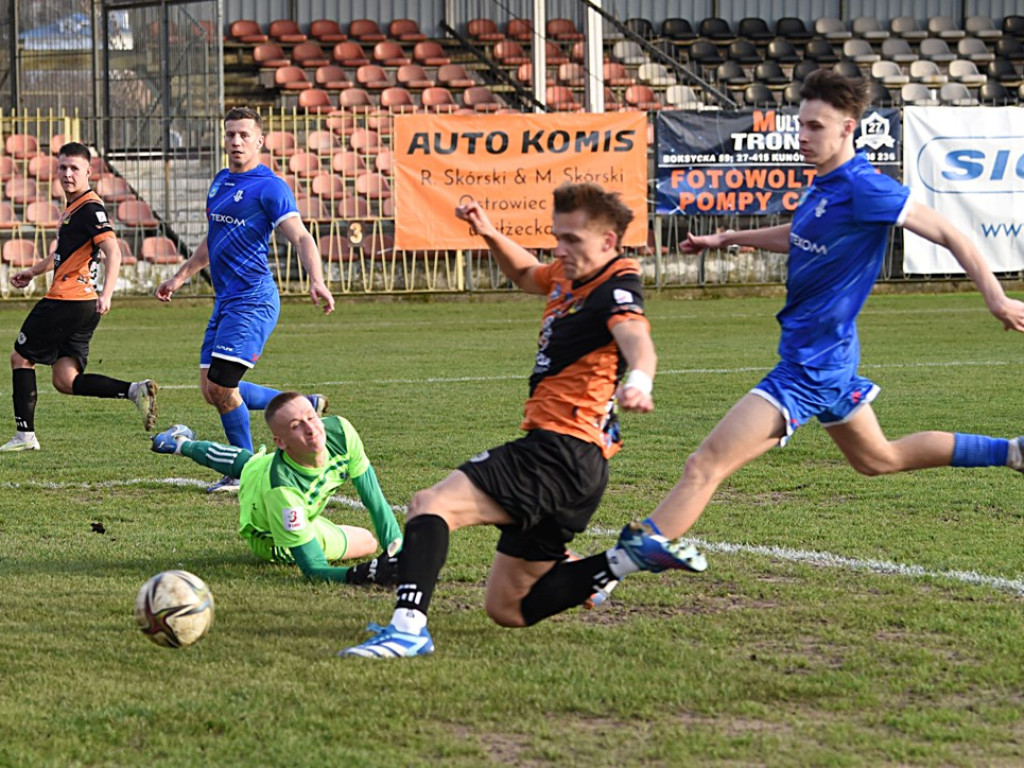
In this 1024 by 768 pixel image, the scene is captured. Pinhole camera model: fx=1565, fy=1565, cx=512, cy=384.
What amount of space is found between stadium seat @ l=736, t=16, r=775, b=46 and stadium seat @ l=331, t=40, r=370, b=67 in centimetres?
752

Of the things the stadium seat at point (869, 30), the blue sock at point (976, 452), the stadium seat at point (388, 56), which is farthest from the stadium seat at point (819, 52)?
the blue sock at point (976, 452)

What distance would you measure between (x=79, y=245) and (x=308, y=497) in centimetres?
470

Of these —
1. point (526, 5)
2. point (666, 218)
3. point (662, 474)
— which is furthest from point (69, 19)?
point (662, 474)

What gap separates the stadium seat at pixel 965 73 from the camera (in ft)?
97.8

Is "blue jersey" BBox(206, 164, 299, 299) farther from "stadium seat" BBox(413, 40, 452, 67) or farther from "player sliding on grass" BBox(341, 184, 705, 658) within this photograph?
"stadium seat" BBox(413, 40, 452, 67)

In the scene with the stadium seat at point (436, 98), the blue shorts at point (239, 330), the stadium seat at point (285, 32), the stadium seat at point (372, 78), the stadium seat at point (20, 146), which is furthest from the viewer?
the stadium seat at point (285, 32)

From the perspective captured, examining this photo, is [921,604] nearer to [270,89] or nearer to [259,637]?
[259,637]

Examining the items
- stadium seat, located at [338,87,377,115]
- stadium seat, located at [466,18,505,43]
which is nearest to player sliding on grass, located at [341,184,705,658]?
stadium seat, located at [338,87,377,115]

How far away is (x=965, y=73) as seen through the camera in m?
30.1

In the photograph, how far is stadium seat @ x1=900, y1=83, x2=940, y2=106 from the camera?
28.8 m

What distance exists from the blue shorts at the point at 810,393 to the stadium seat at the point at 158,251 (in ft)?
57.8

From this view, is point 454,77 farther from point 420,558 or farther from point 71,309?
point 420,558

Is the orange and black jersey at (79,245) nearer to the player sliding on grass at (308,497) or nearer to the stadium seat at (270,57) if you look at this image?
the player sliding on grass at (308,497)

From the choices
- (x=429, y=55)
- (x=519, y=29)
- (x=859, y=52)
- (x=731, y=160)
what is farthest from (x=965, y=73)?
(x=731, y=160)
